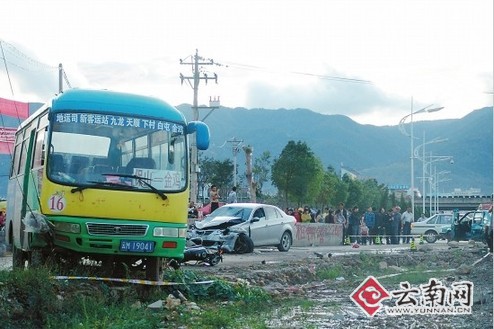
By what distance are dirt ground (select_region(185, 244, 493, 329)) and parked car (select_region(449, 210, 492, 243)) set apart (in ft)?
17.0

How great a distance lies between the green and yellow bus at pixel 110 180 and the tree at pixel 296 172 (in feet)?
136

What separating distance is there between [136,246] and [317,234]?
817 inches

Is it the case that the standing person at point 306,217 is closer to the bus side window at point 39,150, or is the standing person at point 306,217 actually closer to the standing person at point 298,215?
the standing person at point 298,215

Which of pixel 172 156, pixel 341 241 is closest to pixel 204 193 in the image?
pixel 341 241

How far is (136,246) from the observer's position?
37.8 feet

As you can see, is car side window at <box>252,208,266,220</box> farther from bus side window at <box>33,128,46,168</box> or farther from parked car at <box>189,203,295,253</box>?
bus side window at <box>33,128,46,168</box>

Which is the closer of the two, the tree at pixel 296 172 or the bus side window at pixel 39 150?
the bus side window at pixel 39 150

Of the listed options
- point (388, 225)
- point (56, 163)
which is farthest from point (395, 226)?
point (56, 163)

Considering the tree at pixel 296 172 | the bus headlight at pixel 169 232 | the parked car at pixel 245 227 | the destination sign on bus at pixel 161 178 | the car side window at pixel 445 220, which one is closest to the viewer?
the bus headlight at pixel 169 232

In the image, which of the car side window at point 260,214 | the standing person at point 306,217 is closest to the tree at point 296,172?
the standing person at point 306,217

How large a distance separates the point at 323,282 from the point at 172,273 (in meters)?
4.42

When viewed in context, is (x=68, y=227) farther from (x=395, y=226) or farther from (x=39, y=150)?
(x=395, y=226)

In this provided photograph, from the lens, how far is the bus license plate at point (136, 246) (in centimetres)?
1145

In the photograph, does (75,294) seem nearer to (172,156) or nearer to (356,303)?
(172,156)
